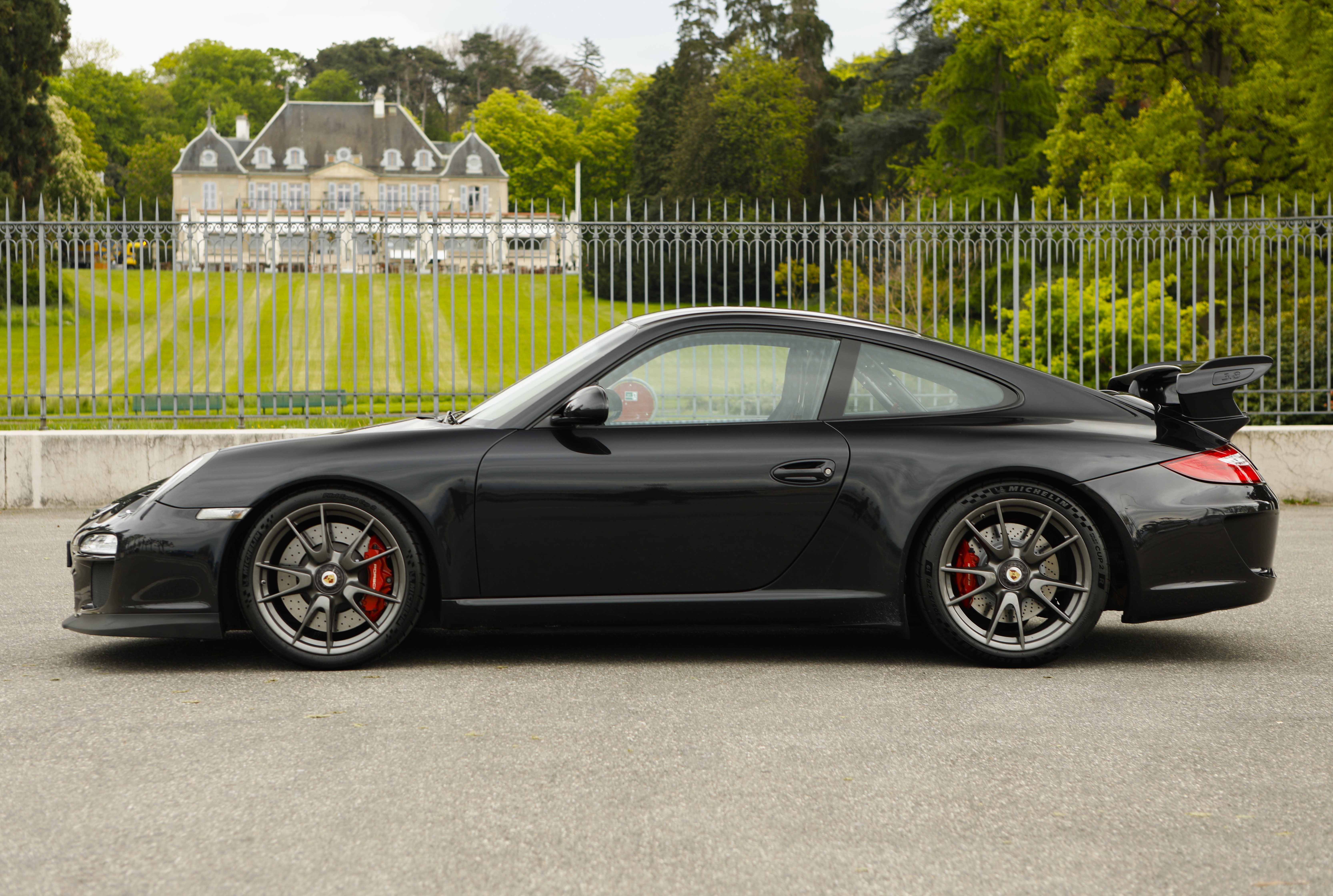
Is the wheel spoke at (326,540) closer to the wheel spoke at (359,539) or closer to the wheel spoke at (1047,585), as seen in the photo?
the wheel spoke at (359,539)

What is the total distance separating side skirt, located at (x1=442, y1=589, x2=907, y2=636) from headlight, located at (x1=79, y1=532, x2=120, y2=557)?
1.25m

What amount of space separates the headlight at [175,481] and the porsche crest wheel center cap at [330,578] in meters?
0.62

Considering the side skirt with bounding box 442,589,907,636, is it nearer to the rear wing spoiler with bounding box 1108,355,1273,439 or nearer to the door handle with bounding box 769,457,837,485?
the door handle with bounding box 769,457,837,485

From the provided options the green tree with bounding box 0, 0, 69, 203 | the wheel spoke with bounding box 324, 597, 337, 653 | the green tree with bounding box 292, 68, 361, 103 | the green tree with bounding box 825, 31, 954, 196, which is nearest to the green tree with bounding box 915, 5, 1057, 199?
the green tree with bounding box 825, 31, 954, 196

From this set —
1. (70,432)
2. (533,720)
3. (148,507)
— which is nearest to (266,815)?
(533,720)

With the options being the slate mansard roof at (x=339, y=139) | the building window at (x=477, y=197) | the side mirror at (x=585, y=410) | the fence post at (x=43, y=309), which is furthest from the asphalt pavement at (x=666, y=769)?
the slate mansard roof at (x=339, y=139)

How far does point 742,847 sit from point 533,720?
4.33 ft

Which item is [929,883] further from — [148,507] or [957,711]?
[148,507]

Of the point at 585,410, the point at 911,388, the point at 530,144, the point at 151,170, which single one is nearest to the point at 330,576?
the point at 585,410

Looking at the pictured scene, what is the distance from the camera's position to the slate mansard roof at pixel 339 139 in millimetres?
103875

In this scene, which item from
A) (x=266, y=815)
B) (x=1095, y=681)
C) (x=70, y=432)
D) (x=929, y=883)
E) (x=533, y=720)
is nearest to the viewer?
(x=929, y=883)

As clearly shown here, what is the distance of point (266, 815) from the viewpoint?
11.2 ft

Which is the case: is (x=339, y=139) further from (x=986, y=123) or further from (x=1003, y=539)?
(x=1003, y=539)

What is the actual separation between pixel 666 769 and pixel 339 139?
108m
